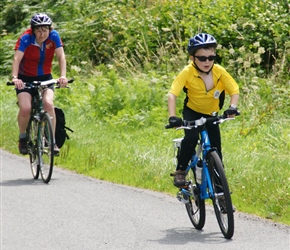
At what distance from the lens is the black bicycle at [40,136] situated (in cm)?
1104

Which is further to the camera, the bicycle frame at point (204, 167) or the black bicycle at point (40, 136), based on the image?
the black bicycle at point (40, 136)

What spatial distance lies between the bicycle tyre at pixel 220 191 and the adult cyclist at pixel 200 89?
1.25ft

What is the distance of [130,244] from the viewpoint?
759cm

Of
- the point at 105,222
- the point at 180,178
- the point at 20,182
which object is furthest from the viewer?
the point at 20,182

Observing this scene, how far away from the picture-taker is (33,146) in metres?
11.7

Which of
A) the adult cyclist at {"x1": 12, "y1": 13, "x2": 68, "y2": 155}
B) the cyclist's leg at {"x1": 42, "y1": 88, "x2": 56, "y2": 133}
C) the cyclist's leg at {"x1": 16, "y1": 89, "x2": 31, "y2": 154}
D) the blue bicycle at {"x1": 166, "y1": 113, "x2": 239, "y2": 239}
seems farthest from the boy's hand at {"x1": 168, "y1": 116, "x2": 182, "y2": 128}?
the cyclist's leg at {"x1": 16, "y1": 89, "x2": 31, "y2": 154}

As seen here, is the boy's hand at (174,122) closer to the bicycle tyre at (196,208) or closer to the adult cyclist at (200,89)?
the adult cyclist at (200,89)

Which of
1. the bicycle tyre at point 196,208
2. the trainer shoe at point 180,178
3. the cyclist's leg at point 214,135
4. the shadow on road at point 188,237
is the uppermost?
the cyclist's leg at point 214,135

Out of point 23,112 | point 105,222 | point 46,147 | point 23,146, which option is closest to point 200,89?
point 105,222

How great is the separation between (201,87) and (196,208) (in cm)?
118

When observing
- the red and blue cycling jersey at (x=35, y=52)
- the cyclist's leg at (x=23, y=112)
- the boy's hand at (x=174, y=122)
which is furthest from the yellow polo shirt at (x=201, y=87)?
the cyclist's leg at (x=23, y=112)

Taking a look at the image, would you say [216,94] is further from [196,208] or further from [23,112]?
[23,112]

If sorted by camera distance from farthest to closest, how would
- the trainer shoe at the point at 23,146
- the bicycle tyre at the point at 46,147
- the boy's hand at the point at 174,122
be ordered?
the trainer shoe at the point at 23,146 < the bicycle tyre at the point at 46,147 < the boy's hand at the point at 174,122

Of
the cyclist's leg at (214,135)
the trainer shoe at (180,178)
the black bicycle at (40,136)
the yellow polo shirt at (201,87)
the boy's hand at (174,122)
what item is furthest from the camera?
the black bicycle at (40,136)
